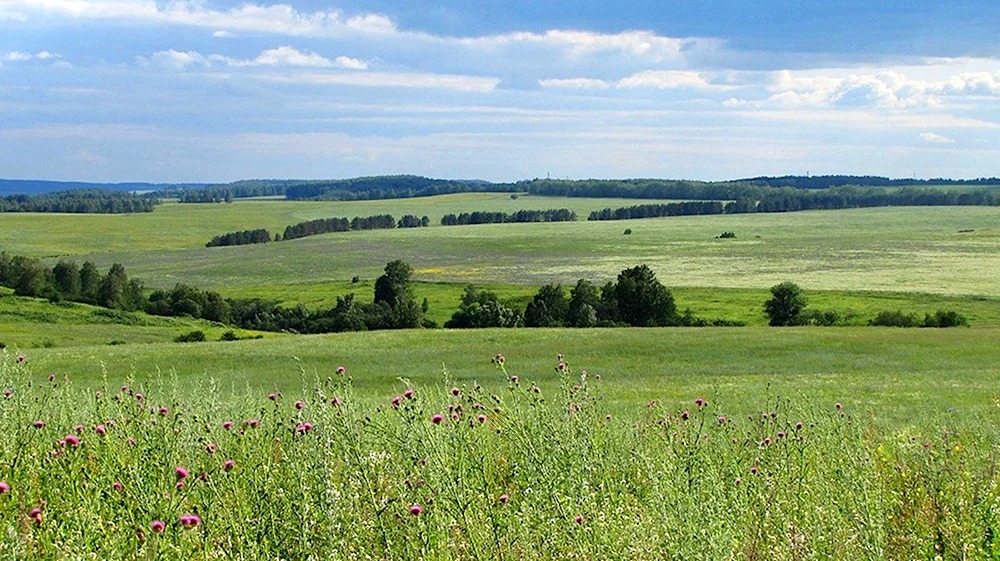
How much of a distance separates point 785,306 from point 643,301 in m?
10.1

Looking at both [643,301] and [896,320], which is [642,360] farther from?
[643,301]

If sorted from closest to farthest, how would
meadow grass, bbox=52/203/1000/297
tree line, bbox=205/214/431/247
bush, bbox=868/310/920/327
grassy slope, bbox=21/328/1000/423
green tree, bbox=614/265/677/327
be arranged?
grassy slope, bbox=21/328/1000/423
bush, bbox=868/310/920/327
green tree, bbox=614/265/677/327
meadow grass, bbox=52/203/1000/297
tree line, bbox=205/214/431/247

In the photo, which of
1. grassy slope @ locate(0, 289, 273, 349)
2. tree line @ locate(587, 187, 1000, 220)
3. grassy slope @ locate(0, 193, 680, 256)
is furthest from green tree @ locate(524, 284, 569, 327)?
tree line @ locate(587, 187, 1000, 220)

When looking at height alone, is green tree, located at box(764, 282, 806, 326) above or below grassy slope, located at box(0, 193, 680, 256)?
below

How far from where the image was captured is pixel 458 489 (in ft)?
17.4

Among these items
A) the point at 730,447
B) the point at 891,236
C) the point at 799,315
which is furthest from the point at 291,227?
the point at 730,447

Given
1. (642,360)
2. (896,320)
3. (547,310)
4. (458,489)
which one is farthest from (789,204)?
(458,489)

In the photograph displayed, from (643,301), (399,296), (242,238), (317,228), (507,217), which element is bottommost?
(399,296)

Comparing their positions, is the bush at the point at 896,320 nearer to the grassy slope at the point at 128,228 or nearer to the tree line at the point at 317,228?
the grassy slope at the point at 128,228

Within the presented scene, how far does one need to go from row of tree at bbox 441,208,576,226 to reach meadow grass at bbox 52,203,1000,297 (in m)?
15.6

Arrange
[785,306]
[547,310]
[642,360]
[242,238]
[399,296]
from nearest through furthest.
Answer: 1. [642,360]
2. [785,306]
3. [547,310]
4. [399,296]
5. [242,238]

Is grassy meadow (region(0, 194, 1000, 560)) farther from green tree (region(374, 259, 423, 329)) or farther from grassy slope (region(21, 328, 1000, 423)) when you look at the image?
green tree (region(374, 259, 423, 329))

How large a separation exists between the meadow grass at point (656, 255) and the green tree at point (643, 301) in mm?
19835

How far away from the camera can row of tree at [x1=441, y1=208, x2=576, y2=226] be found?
7018 inches
